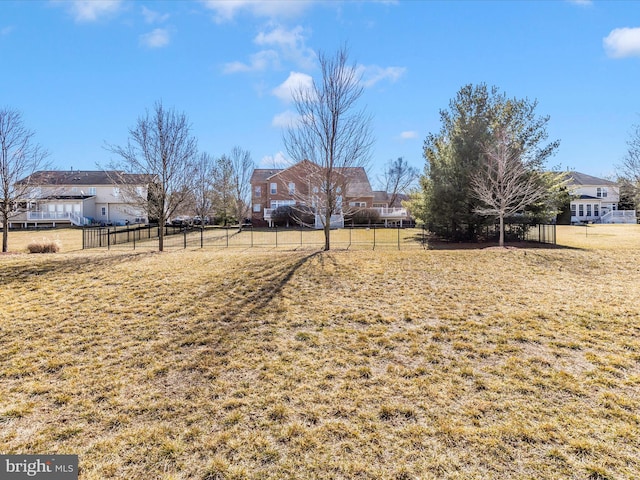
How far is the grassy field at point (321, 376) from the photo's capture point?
10.4 feet

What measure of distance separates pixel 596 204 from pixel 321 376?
5851cm

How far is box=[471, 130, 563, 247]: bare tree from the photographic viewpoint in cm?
1590

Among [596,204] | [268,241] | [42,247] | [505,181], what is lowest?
[268,241]

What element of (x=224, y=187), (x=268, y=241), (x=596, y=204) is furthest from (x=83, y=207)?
(x=596, y=204)

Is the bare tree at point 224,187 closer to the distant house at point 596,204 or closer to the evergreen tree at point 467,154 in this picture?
the evergreen tree at point 467,154

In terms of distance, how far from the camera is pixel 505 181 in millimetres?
16938

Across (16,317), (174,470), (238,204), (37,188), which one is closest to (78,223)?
(238,204)

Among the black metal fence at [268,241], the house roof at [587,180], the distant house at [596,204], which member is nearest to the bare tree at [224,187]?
the black metal fence at [268,241]

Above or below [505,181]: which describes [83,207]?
above

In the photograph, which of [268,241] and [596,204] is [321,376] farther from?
[596,204]

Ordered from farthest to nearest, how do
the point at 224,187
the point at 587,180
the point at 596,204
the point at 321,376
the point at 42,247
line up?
the point at 587,180, the point at 596,204, the point at 224,187, the point at 42,247, the point at 321,376

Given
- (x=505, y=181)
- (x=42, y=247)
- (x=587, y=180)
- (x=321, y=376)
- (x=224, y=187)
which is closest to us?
(x=321, y=376)

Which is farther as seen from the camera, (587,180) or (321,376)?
(587,180)

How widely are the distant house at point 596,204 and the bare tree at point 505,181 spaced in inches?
1121
